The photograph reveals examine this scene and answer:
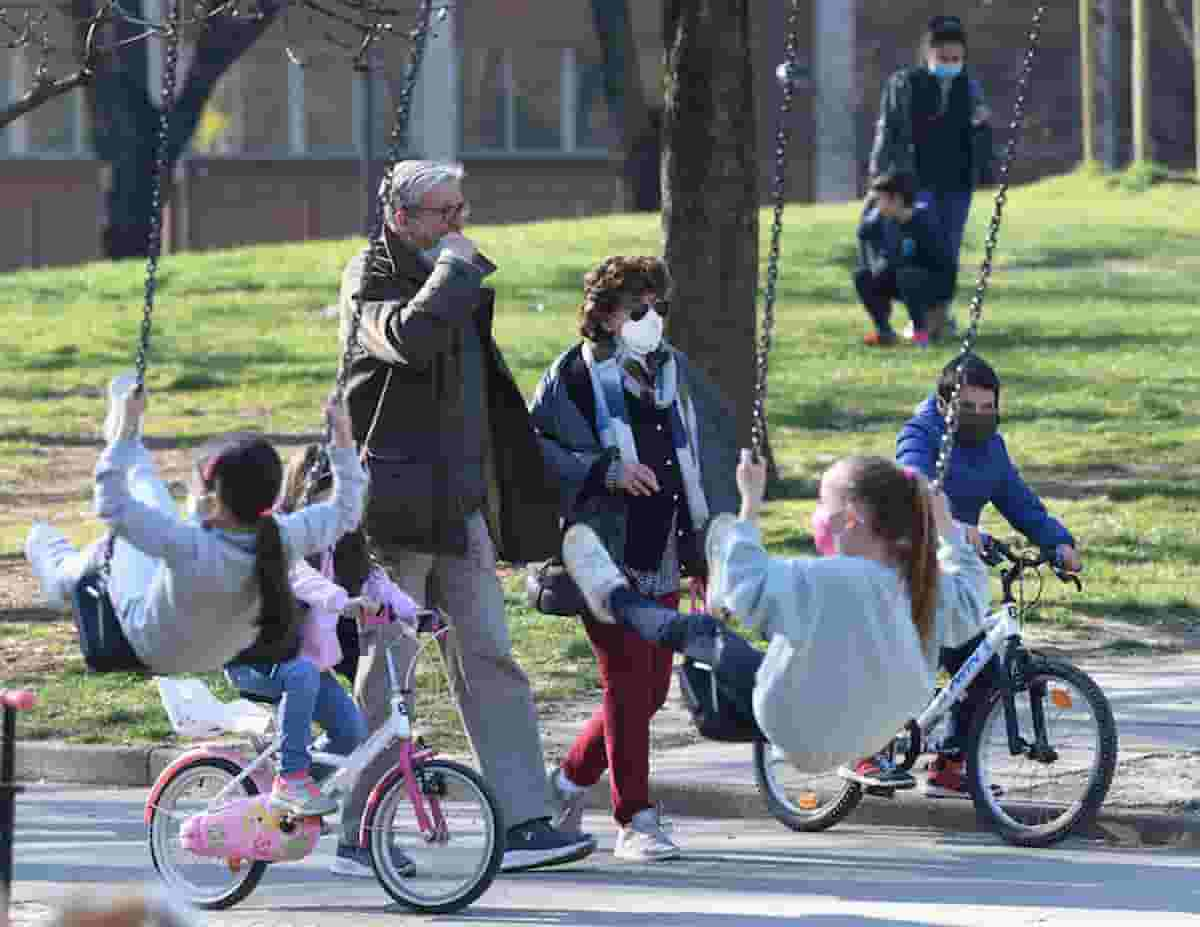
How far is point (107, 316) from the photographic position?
2612cm

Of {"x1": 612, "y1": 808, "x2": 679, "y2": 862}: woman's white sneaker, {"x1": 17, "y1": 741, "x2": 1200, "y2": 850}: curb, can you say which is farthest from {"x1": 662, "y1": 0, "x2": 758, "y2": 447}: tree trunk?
{"x1": 612, "y1": 808, "x2": 679, "y2": 862}: woman's white sneaker

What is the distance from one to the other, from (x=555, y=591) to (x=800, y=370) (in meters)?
12.3

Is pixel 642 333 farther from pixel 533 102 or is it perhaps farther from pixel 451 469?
pixel 533 102

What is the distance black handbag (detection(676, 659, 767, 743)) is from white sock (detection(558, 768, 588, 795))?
5.79 ft

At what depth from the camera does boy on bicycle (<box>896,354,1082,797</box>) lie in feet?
31.4

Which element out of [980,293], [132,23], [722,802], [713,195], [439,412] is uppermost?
[132,23]

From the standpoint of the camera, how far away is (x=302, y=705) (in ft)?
27.9

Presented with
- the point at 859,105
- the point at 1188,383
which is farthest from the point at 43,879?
the point at 859,105

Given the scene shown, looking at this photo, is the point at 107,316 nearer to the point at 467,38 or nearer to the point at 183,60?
the point at 183,60

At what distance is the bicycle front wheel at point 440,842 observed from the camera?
27.5 feet

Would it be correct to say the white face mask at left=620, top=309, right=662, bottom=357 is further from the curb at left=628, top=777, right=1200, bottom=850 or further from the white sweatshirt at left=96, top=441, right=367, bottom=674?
the white sweatshirt at left=96, top=441, right=367, bottom=674

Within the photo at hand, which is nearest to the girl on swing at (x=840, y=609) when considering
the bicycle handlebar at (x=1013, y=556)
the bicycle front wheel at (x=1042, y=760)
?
the bicycle front wheel at (x=1042, y=760)

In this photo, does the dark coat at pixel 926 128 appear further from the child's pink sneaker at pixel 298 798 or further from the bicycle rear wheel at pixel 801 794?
the child's pink sneaker at pixel 298 798

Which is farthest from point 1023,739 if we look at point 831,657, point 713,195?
point 713,195
